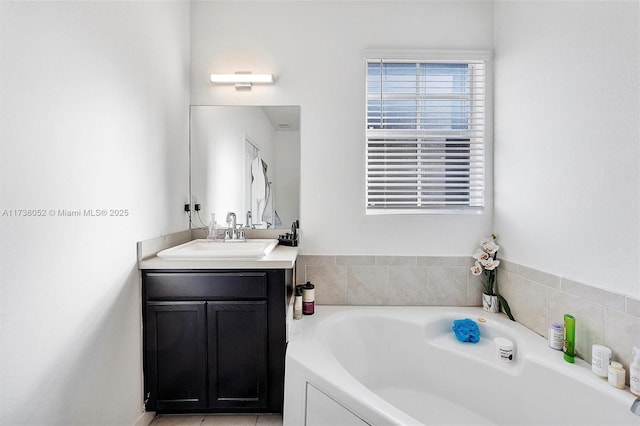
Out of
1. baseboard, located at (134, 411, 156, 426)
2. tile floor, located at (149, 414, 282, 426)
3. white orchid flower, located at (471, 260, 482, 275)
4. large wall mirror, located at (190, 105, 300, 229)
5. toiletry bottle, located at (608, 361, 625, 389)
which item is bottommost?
tile floor, located at (149, 414, 282, 426)

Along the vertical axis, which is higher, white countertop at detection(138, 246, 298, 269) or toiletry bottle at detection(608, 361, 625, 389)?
white countertop at detection(138, 246, 298, 269)

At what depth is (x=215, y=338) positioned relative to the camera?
5.24ft

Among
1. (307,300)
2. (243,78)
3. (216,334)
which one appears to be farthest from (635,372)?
(243,78)

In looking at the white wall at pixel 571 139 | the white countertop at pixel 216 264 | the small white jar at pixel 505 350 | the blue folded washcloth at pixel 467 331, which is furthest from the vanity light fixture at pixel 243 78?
the small white jar at pixel 505 350

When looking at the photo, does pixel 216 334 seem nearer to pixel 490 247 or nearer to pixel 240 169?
pixel 240 169

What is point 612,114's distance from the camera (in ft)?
4.20

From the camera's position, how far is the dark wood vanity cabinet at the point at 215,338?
5.23 ft

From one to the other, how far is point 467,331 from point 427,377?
0.37m

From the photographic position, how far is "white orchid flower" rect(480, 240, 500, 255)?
6.63ft

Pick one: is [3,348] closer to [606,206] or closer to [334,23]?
[606,206]

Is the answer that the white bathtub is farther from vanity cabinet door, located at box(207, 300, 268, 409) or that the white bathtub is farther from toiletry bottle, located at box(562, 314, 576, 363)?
vanity cabinet door, located at box(207, 300, 268, 409)

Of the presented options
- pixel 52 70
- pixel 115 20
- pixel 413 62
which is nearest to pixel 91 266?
pixel 52 70

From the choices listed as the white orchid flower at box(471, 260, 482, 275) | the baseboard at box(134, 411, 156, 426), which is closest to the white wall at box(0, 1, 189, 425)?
the baseboard at box(134, 411, 156, 426)

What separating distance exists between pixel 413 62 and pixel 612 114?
125 centimetres
